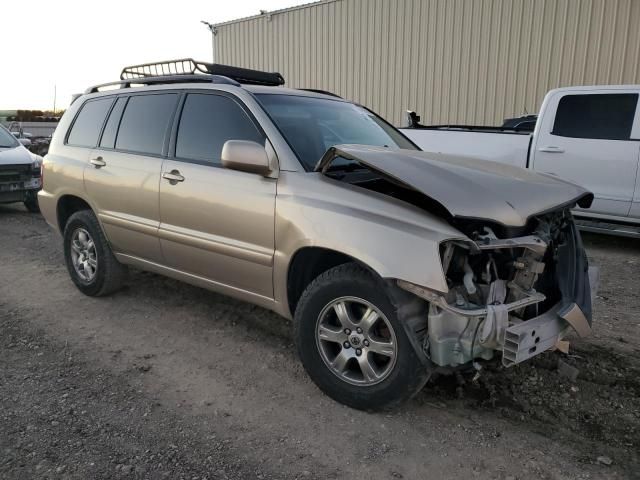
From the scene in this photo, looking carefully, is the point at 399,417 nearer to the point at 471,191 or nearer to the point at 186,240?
the point at 471,191

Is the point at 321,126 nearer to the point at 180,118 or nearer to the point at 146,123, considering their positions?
the point at 180,118

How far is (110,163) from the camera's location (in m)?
4.33

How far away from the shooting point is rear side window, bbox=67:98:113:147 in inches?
183

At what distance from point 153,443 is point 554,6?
10.8 m

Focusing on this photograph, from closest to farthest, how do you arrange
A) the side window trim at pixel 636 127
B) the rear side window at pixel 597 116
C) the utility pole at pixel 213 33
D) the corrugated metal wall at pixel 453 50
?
the side window trim at pixel 636 127
the rear side window at pixel 597 116
the corrugated metal wall at pixel 453 50
the utility pole at pixel 213 33

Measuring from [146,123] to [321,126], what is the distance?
1.46 meters

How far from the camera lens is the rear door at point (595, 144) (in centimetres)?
644

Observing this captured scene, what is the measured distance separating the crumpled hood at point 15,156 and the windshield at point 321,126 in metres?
7.19

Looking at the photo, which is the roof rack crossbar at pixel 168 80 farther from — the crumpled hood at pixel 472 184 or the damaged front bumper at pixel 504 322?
the damaged front bumper at pixel 504 322

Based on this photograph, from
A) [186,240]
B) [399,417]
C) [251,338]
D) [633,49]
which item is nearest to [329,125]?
[186,240]

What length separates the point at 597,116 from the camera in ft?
22.0

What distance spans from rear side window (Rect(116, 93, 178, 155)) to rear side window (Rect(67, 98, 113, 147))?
1.15 feet

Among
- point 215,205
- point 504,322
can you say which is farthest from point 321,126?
point 504,322

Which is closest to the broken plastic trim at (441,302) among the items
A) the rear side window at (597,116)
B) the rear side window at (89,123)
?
the rear side window at (89,123)
